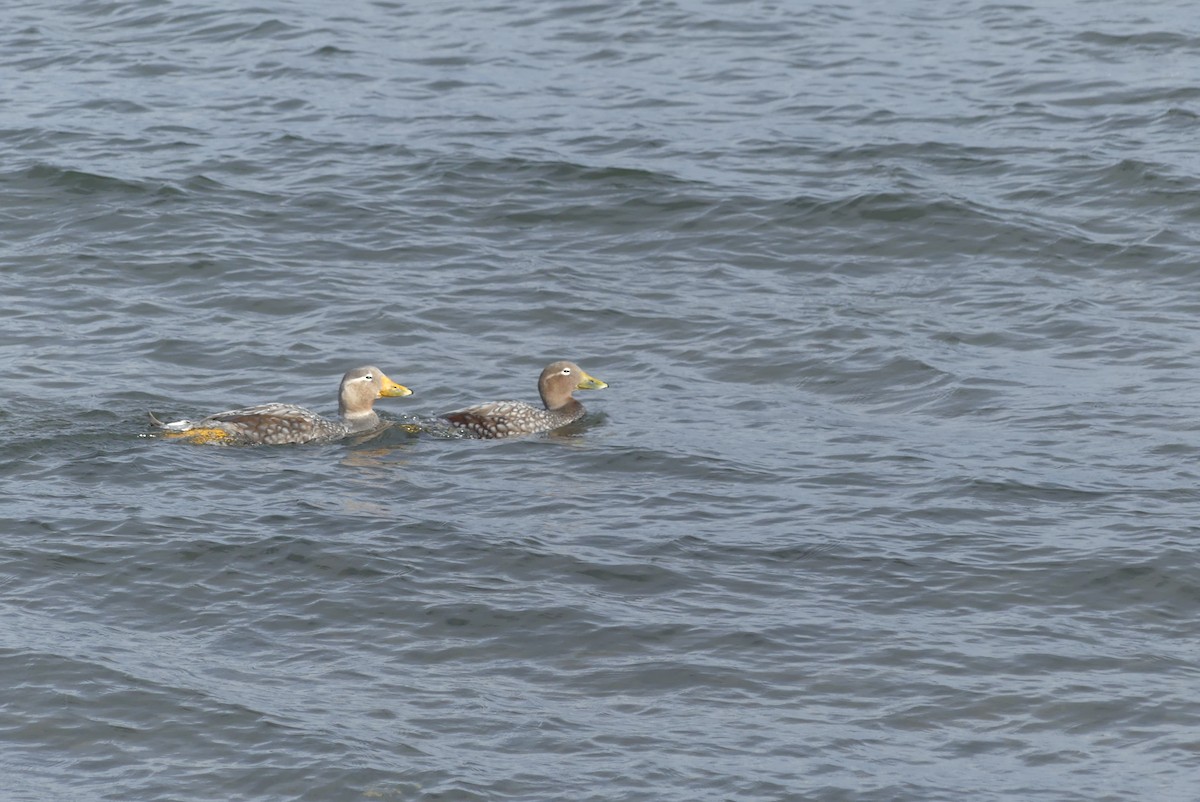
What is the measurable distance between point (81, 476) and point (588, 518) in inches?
151

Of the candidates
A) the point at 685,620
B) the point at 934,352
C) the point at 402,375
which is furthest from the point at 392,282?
the point at 685,620

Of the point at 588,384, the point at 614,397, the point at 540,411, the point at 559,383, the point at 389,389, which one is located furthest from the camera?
the point at 614,397

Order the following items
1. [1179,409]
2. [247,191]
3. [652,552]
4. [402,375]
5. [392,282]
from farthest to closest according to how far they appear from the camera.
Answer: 1. [247,191]
2. [392,282]
3. [402,375]
4. [1179,409]
5. [652,552]

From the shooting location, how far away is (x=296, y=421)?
14805mm

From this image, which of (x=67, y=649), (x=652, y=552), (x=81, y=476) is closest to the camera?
(x=67, y=649)

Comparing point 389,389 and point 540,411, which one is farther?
point 540,411

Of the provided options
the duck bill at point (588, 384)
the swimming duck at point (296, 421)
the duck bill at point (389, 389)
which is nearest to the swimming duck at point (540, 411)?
the duck bill at point (588, 384)

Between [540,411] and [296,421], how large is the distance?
2.10 metres

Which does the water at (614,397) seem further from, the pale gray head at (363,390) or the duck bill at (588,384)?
the pale gray head at (363,390)

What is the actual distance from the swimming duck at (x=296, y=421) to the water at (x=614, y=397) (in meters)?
0.19

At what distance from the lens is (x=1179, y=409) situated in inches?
595

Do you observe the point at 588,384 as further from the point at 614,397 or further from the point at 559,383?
the point at 614,397

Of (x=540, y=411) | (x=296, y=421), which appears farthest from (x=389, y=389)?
(x=540, y=411)

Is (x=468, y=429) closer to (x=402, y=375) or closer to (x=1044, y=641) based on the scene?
(x=402, y=375)
